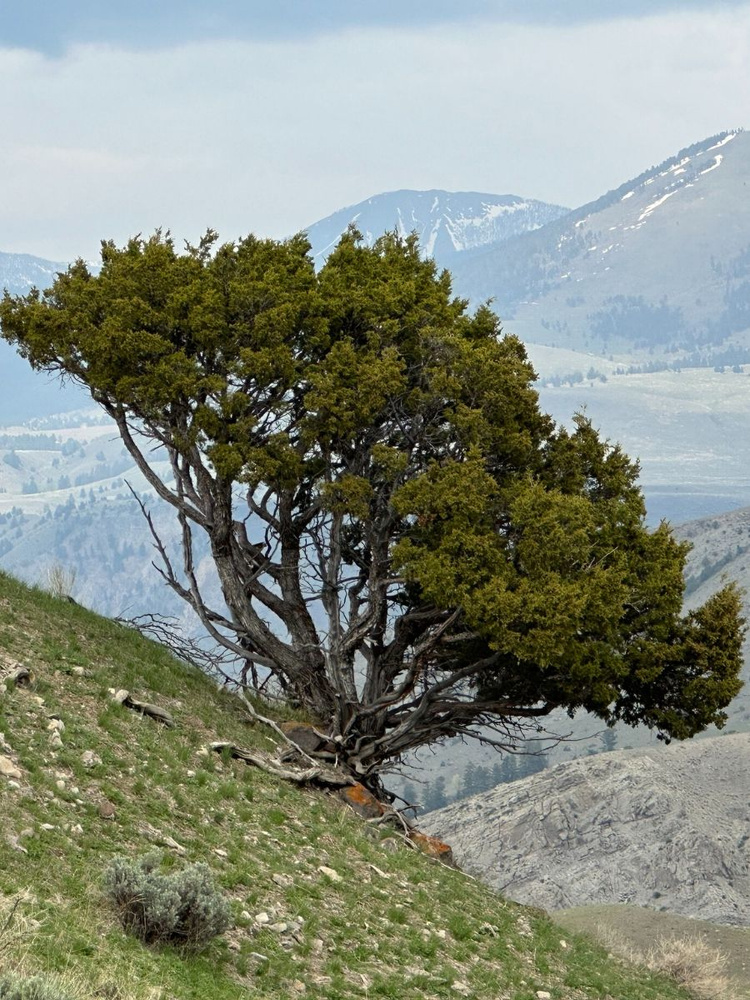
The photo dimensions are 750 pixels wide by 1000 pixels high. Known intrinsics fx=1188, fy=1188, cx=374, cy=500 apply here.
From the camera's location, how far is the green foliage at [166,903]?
12.3 m

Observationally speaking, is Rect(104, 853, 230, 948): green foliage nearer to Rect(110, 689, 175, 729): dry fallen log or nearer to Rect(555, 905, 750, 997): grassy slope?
Rect(110, 689, 175, 729): dry fallen log

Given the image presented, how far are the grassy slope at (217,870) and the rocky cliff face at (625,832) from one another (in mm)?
51270

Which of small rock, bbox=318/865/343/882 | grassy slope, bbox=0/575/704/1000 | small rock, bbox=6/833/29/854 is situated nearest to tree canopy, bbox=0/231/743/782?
grassy slope, bbox=0/575/704/1000

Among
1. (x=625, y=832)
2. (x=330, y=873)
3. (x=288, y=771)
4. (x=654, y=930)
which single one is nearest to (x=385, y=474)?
(x=288, y=771)

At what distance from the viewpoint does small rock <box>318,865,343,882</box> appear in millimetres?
17266

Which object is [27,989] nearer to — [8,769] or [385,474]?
[8,769]

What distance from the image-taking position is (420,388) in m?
26.6

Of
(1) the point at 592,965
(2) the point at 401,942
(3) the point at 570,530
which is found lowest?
(1) the point at 592,965

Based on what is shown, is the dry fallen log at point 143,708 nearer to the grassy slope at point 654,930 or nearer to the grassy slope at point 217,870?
the grassy slope at point 217,870

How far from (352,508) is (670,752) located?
241 feet

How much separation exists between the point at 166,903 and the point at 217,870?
3061 millimetres

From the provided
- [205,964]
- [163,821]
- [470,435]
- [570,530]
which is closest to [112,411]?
[470,435]

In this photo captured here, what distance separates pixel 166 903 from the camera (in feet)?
40.3

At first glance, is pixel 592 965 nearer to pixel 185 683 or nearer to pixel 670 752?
pixel 185 683
